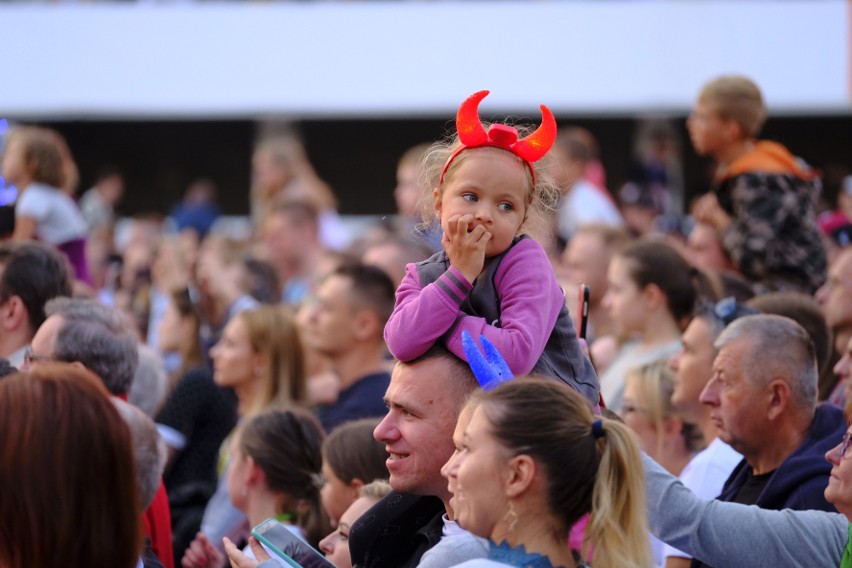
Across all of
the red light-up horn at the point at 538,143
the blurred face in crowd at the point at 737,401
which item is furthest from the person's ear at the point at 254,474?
the red light-up horn at the point at 538,143

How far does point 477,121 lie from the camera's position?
333 centimetres

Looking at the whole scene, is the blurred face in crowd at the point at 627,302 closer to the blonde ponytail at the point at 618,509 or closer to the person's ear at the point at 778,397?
the person's ear at the point at 778,397

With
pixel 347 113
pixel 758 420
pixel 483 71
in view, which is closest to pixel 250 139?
pixel 347 113

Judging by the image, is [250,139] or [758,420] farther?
[250,139]

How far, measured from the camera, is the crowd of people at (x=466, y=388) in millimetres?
2787

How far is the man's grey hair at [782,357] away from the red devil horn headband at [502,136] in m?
1.15

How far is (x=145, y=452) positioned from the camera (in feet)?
12.3

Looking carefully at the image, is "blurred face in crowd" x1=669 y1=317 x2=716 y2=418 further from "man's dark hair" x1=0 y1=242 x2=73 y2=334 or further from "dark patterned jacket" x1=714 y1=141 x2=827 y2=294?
"man's dark hair" x1=0 y1=242 x2=73 y2=334

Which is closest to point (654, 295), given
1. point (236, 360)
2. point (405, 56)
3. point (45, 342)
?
point (236, 360)

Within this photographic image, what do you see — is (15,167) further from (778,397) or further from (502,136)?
(778,397)

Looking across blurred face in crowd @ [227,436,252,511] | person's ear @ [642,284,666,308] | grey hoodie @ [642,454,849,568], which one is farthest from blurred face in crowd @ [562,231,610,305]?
grey hoodie @ [642,454,849,568]

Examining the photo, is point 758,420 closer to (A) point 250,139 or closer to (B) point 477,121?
(B) point 477,121

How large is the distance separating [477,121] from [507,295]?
0.48 m

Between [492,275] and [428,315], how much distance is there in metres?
0.24
